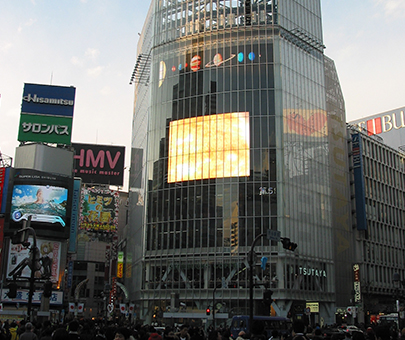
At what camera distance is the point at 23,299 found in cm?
6838

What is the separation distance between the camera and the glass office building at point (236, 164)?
207 ft

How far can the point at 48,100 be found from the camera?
78.4m

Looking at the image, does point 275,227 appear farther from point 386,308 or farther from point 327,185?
point 386,308

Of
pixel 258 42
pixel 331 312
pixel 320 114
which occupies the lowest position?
pixel 331 312

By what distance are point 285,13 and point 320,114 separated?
1453cm

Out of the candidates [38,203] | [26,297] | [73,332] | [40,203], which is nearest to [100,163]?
[40,203]

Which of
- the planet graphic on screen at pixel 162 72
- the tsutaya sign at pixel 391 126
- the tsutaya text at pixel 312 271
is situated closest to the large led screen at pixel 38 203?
the planet graphic on screen at pixel 162 72

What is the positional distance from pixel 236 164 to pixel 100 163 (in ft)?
190

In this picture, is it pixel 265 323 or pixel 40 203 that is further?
pixel 40 203

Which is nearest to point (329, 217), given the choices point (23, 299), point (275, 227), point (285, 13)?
point (275, 227)

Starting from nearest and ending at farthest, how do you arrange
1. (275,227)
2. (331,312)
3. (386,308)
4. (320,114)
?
(275,227), (331,312), (320,114), (386,308)

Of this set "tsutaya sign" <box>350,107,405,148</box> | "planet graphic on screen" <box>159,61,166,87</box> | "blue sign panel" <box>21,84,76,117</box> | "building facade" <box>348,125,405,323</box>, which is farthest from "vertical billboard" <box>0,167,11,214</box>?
"tsutaya sign" <box>350,107,405,148</box>

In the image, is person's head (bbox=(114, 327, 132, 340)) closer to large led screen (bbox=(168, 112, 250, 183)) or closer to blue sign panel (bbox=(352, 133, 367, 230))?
large led screen (bbox=(168, 112, 250, 183))

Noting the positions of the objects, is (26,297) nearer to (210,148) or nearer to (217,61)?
(210,148)
